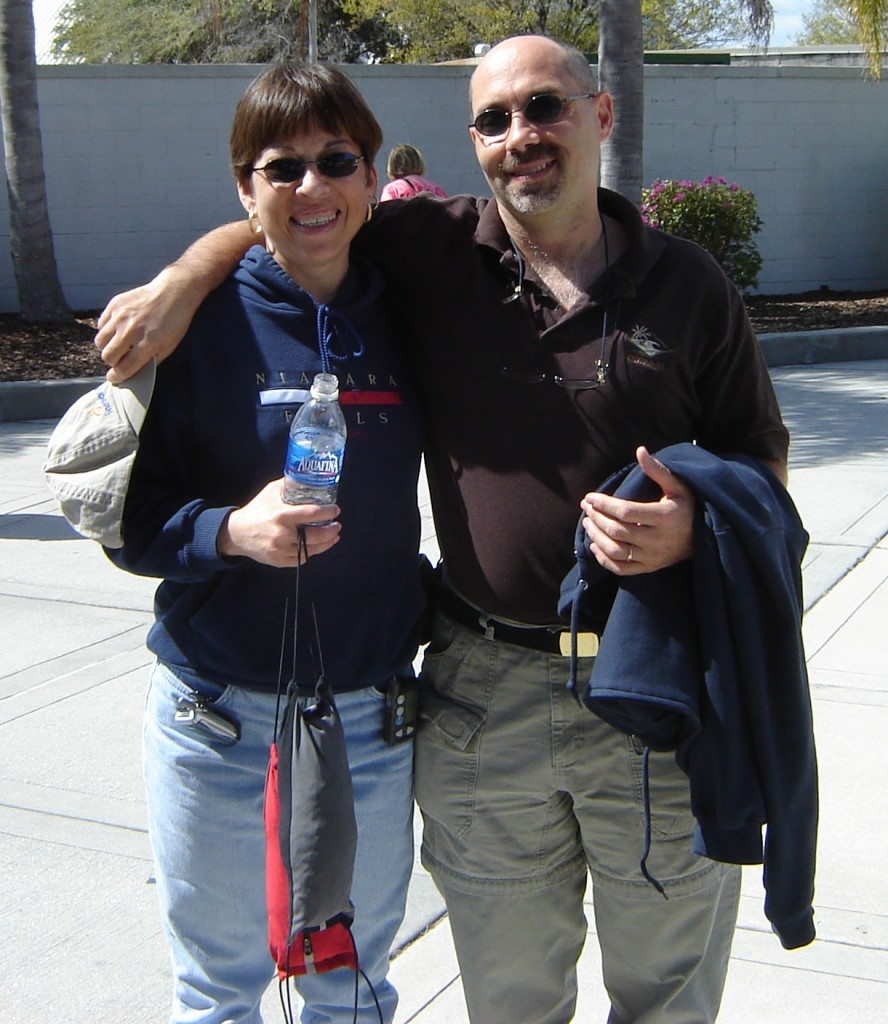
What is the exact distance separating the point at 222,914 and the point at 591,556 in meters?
0.95

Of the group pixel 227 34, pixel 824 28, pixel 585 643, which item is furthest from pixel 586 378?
pixel 824 28

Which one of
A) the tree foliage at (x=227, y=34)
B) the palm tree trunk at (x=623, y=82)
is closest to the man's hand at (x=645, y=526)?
the palm tree trunk at (x=623, y=82)

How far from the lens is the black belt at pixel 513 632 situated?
250cm

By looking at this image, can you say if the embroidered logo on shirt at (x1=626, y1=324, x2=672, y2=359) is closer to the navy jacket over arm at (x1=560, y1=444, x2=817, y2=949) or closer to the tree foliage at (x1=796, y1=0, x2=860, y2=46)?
the navy jacket over arm at (x1=560, y1=444, x2=817, y2=949)

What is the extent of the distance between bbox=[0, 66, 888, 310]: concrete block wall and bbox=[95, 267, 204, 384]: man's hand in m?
12.3

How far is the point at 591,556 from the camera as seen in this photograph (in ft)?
7.60

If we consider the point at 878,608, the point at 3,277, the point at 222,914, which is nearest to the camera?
the point at 222,914

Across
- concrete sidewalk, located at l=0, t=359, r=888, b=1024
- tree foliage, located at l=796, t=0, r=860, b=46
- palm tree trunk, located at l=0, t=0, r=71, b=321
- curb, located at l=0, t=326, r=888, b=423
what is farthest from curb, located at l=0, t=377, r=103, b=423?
A: tree foliage, located at l=796, t=0, r=860, b=46

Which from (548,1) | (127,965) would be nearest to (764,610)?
(127,965)

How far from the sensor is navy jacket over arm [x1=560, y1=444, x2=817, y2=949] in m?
2.22

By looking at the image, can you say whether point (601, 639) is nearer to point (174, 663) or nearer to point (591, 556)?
point (591, 556)

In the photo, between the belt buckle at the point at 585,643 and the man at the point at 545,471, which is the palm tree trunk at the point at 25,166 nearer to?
the man at the point at 545,471

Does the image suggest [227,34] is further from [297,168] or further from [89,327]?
[297,168]

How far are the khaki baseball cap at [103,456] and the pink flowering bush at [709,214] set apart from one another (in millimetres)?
11122
